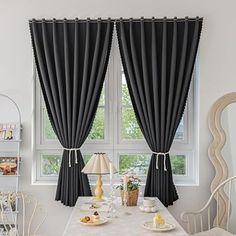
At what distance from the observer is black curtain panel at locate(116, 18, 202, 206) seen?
3.77 m

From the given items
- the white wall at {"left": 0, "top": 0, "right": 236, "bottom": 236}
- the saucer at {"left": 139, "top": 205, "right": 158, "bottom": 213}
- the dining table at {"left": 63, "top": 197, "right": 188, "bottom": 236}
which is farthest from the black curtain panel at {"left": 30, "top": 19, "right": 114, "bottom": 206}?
the saucer at {"left": 139, "top": 205, "right": 158, "bottom": 213}

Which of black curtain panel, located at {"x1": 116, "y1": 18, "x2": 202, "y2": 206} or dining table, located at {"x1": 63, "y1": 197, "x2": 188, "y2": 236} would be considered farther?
black curtain panel, located at {"x1": 116, "y1": 18, "x2": 202, "y2": 206}

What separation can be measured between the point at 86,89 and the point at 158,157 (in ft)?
3.19

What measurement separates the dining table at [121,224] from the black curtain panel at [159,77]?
1.95 feet

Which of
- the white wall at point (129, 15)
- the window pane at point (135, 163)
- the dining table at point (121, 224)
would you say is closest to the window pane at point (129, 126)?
the window pane at point (135, 163)

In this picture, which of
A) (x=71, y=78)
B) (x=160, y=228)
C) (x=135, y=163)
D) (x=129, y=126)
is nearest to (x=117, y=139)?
(x=129, y=126)

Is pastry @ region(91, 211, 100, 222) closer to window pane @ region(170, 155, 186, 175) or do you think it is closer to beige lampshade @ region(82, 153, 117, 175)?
beige lampshade @ region(82, 153, 117, 175)

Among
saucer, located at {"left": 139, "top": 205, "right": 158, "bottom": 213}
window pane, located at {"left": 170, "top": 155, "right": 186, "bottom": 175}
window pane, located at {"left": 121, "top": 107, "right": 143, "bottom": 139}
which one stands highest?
window pane, located at {"left": 121, "top": 107, "right": 143, "bottom": 139}

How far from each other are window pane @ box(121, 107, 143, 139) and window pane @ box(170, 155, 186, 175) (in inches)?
16.5

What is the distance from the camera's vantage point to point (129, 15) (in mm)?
3871

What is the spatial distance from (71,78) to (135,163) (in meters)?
1.10

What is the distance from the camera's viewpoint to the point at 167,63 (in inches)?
150

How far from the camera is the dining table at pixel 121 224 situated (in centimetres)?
252

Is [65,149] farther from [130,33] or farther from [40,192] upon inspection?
[130,33]
